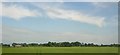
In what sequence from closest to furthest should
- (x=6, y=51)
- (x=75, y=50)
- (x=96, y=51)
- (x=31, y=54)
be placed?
(x=6, y=51)
(x=31, y=54)
(x=75, y=50)
(x=96, y=51)

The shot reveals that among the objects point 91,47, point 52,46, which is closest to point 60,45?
point 52,46

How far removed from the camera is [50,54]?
3628 centimetres

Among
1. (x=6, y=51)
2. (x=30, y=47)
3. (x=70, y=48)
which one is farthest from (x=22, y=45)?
(x=70, y=48)

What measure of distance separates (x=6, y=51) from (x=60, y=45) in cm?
1023

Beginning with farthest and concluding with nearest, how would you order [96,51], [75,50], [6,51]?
[96,51]
[75,50]
[6,51]

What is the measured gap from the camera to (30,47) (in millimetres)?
39688

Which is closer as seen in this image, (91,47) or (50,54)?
(50,54)

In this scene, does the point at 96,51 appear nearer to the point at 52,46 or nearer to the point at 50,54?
the point at 52,46

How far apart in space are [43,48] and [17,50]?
361 cm

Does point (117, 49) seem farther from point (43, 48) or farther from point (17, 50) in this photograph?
point (17, 50)

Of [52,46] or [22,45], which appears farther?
[52,46]

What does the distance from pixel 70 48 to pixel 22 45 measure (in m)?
7.05

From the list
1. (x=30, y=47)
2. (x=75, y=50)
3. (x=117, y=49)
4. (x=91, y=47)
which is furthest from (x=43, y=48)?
(x=117, y=49)

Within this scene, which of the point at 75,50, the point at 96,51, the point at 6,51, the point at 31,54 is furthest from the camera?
the point at 96,51
